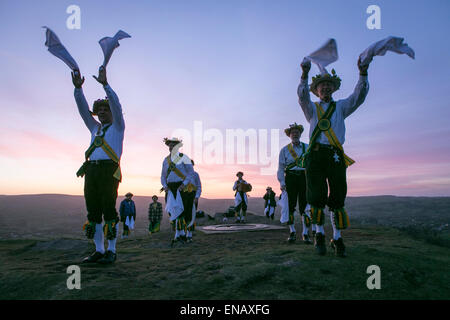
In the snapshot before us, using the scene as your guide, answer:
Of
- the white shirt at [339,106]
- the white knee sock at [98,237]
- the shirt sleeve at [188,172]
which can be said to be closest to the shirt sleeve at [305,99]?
the white shirt at [339,106]

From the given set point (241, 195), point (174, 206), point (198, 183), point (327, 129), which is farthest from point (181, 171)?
point (241, 195)

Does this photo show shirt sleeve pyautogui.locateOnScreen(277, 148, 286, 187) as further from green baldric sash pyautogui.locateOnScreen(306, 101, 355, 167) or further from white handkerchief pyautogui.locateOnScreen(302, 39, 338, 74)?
white handkerchief pyautogui.locateOnScreen(302, 39, 338, 74)

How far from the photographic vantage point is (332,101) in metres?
3.71

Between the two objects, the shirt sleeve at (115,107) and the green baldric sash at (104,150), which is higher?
the shirt sleeve at (115,107)

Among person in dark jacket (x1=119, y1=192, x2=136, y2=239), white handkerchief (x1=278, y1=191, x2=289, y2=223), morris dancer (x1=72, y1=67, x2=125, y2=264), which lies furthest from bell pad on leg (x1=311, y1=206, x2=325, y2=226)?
person in dark jacket (x1=119, y1=192, x2=136, y2=239)

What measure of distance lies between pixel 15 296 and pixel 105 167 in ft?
5.67

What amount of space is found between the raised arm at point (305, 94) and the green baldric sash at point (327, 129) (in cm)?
13

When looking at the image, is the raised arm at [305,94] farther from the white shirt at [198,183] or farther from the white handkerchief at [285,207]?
the white shirt at [198,183]

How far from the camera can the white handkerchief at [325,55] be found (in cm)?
320

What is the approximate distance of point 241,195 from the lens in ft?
44.3

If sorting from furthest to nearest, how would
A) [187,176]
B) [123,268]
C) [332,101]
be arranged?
[187,176] < [332,101] < [123,268]
